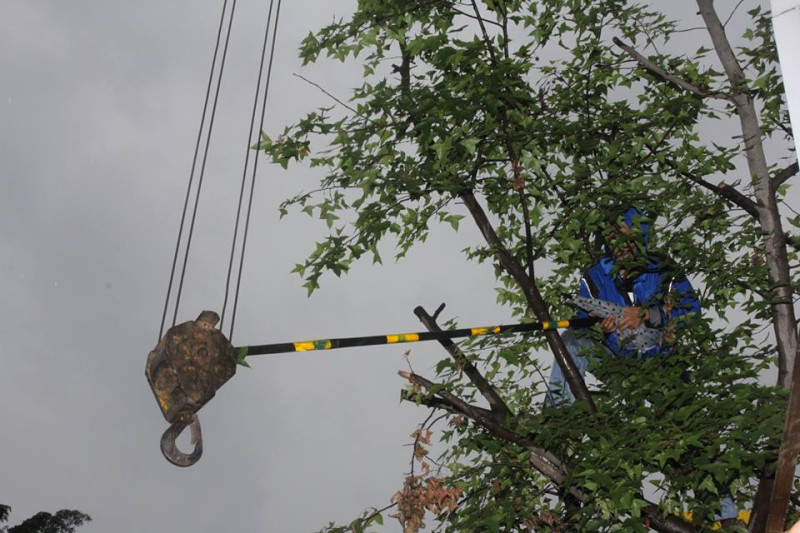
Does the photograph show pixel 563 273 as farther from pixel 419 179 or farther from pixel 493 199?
pixel 419 179

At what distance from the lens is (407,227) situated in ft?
28.1

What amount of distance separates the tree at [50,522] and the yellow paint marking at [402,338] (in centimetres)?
1793

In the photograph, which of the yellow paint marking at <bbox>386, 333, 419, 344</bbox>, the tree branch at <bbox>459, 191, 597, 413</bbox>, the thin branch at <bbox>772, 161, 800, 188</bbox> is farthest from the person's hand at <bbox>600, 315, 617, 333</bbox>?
the yellow paint marking at <bbox>386, 333, 419, 344</bbox>

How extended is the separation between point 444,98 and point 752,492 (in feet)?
13.3

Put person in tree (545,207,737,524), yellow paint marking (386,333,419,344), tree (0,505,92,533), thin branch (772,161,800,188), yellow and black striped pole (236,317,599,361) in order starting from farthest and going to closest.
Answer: tree (0,505,92,533) < thin branch (772,161,800,188) < person in tree (545,207,737,524) < yellow paint marking (386,333,419,344) < yellow and black striped pole (236,317,599,361)

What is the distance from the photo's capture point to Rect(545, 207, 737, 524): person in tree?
6895mm

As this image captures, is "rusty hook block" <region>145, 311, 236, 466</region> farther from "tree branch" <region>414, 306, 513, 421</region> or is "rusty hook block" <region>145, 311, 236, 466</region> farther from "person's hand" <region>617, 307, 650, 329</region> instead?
"person's hand" <region>617, 307, 650, 329</region>

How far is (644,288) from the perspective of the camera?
797 cm

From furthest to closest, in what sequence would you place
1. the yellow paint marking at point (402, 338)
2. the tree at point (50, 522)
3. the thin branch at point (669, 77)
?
the tree at point (50, 522), the thin branch at point (669, 77), the yellow paint marking at point (402, 338)

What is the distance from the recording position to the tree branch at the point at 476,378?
24.9 feet

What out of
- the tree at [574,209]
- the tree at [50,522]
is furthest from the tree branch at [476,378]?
the tree at [50,522]

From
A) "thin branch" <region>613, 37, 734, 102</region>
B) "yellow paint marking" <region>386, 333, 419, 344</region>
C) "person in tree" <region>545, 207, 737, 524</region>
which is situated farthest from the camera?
"thin branch" <region>613, 37, 734, 102</region>

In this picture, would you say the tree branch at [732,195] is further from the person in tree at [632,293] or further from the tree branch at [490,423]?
the tree branch at [490,423]

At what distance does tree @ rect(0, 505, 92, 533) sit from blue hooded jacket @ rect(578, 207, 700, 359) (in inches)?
676
